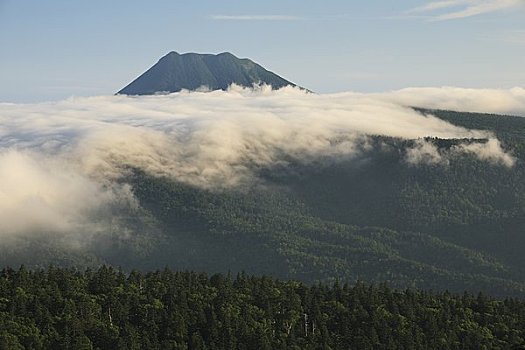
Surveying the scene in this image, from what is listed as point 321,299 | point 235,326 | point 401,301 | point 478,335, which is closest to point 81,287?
point 235,326

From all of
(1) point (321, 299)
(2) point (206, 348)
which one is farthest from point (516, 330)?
(2) point (206, 348)

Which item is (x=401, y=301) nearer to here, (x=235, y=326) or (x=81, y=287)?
(x=235, y=326)

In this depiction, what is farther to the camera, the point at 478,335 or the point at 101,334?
the point at 478,335

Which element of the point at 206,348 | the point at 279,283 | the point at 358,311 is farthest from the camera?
the point at 279,283

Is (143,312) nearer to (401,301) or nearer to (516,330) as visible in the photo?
(401,301)

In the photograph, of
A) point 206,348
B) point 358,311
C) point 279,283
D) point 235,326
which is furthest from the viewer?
point 279,283

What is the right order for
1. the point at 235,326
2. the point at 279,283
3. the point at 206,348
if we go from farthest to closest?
the point at 279,283
the point at 235,326
the point at 206,348
